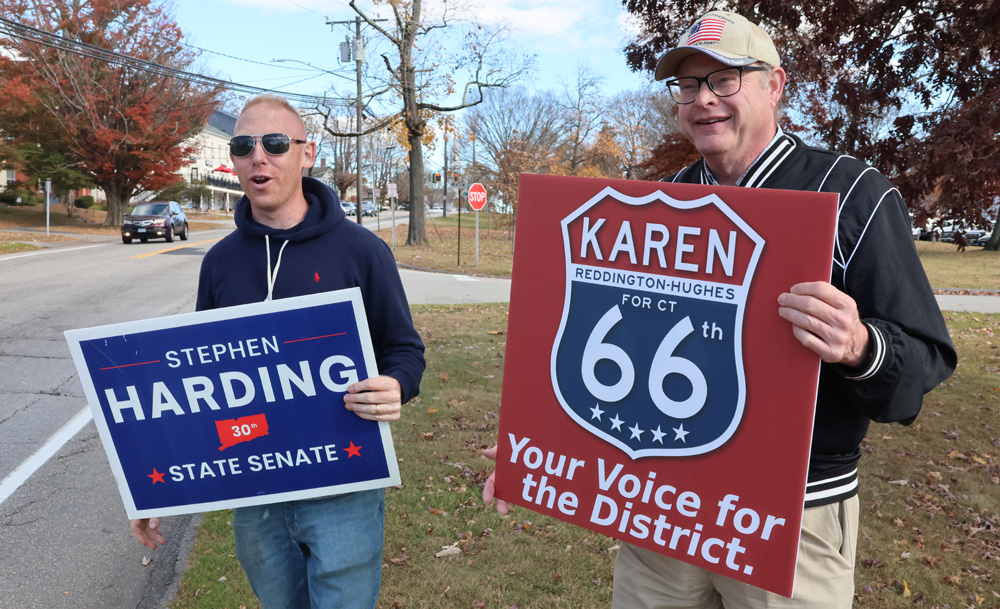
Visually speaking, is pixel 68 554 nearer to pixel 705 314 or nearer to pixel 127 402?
pixel 127 402

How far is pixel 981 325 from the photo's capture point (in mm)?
13391

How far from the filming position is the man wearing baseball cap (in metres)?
1.67

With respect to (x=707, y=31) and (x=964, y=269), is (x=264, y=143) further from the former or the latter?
(x=964, y=269)

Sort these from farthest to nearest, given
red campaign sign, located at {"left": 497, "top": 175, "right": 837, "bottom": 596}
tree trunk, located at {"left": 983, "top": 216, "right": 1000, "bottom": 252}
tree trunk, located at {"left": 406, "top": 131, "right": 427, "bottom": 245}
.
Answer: tree trunk, located at {"left": 983, "top": 216, "right": 1000, "bottom": 252}
tree trunk, located at {"left": 406, "top": 131, "right": 427, "bottom": 245}
red campaign sign, located at {"left": 497, "top": 175, "right": 837, "bottom": 596}

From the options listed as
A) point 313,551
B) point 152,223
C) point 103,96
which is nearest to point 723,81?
point 313,551

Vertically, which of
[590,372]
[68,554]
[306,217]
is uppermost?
[306,217]

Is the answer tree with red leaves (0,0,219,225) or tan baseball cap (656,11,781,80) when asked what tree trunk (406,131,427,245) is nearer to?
tree with red leaves (0,0,219,225)

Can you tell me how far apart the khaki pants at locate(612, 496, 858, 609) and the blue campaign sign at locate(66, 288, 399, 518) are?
3.06 ft

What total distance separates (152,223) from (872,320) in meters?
31.4

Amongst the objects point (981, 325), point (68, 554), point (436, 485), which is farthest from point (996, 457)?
point (981, 325)

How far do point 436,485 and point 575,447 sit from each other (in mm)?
3429

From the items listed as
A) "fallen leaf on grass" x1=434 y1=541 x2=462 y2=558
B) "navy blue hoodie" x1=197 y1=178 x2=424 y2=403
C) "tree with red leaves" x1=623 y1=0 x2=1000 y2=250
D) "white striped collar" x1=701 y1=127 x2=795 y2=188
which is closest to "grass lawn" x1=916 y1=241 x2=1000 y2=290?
"tree with red leaves" x1=623 y1=0 x2=1000 y2=250

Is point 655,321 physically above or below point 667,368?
above

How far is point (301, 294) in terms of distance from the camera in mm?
2422
